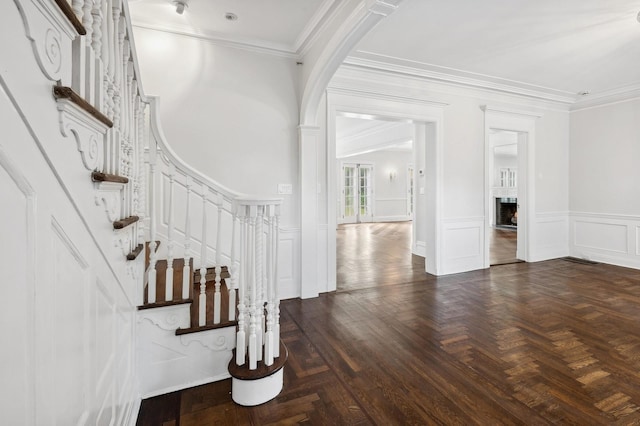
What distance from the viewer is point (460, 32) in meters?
3.12

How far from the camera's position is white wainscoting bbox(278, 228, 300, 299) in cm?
353

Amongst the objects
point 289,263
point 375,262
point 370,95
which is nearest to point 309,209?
point 289,263

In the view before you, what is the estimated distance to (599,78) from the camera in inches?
174

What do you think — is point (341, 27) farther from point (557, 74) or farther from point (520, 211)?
point (520, 211)

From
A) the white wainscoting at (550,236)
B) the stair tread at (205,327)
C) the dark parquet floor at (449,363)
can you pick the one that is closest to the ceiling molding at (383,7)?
the stair tread at (205,327)

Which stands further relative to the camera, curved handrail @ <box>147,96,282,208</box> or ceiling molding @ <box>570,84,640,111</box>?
ceiling molding @ <box>570,84,640,111</box>

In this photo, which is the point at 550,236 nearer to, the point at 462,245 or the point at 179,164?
the point at 462,245

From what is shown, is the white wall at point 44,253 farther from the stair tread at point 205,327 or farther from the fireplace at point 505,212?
the fireplace at point 505,212

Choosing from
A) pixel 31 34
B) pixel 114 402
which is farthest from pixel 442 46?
pixel 114 402

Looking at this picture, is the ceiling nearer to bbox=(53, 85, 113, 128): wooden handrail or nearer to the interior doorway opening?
the interior doorway opening

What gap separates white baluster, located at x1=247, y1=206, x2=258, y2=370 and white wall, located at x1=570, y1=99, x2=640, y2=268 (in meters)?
6.04

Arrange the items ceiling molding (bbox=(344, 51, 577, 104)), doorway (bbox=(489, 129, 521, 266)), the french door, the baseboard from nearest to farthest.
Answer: the baseboard < ceiling molding (bbox=(344, 51, 577, 104)) < doorway (bbox=(489, 129, 521, 266)) < the french door

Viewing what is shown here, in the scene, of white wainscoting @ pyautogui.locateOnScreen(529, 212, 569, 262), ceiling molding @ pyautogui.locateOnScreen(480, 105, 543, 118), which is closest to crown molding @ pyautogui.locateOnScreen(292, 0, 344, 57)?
ceiling molding @ pyautogui.locateOnScreen(480, 105, 543, 118)

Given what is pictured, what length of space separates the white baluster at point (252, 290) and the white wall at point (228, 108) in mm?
1622
